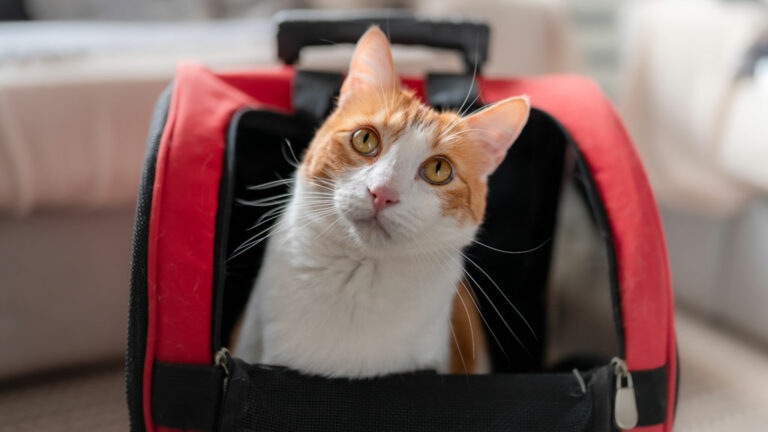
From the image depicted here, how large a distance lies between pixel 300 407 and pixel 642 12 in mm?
1353

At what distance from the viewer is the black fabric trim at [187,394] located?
705 mm

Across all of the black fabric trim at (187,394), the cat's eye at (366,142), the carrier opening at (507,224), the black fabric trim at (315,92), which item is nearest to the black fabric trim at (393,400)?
the black fabric trim at (187,394)

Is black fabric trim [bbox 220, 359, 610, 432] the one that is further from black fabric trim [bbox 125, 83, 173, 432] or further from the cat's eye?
the cat's eye

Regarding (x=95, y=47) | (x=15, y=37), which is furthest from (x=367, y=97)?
(x=15, y=37)

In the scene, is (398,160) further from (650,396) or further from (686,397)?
(686,397)

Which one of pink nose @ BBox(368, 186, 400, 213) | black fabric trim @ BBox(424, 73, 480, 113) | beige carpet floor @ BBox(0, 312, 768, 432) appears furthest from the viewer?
beige carpet floor @ BBox(0, 312, 768, 432)

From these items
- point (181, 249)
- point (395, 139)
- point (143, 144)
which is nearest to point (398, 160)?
point (395, 139)

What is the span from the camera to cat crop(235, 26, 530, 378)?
0.74 m

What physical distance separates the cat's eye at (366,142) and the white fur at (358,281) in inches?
1.1

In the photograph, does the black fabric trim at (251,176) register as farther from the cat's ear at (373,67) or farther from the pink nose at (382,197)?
the pink nose at (382,197)

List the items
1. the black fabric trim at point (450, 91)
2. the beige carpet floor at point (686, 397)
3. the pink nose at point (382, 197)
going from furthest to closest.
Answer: the beige carpet floor at point (686, 397) → the black fabric trim at point (450, 91) → the pink nose at point (382, 197)

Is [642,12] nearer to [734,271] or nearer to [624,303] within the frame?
[734,271]

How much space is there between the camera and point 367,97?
0.82 m

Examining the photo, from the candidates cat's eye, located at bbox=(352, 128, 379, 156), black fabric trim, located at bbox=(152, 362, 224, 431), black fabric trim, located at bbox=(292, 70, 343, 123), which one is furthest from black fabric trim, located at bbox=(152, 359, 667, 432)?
black fabric trim, located at bbox=(292, 70, 343, 123)
